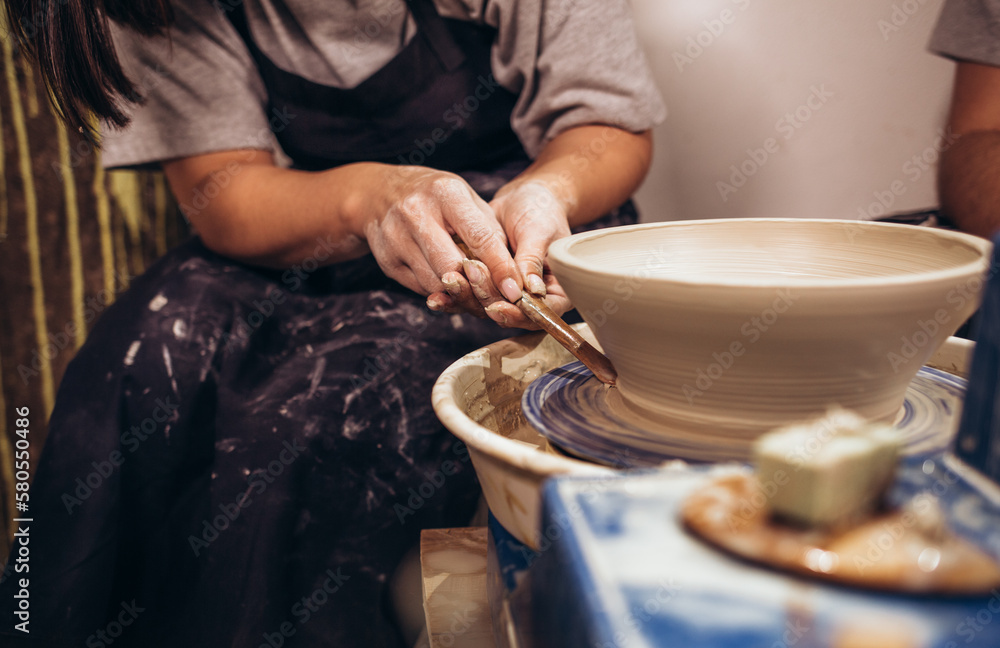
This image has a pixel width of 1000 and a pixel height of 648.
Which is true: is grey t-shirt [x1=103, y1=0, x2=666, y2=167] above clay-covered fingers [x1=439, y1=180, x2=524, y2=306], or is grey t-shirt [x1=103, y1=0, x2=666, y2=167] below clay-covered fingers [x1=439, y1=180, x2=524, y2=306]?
above

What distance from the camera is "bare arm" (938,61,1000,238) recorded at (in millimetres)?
1004

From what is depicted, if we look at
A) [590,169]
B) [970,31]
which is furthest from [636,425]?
[970,31]

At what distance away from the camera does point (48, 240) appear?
5.29 feet

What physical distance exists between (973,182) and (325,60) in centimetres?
112

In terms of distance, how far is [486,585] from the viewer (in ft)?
2.25

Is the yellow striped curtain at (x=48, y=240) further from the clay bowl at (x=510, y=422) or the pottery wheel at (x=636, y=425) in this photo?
the pottery wheel at (x=636, y=425)

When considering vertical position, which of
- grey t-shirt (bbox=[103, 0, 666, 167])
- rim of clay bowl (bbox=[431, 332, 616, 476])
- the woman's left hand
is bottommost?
rim of clay bowl (bbox=[431, 332, 616, 476])

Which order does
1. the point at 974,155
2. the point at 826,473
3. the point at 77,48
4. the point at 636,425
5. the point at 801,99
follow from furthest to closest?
the point at 801,99 → the point at 974,155 → the point at 77,48 → the point at 636,425 → the point at 826,473

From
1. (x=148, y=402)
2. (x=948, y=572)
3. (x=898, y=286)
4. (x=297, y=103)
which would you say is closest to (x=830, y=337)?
(x=898, y=286)

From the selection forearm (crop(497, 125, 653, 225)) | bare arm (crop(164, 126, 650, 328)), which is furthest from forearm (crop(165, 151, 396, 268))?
forearm (crop(497, 125, 653, 225))

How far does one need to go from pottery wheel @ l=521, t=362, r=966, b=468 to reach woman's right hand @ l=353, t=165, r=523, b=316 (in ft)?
0.47

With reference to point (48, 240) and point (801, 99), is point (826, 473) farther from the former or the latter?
point (48, 240)

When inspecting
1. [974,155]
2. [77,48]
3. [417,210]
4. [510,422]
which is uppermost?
[77,48]

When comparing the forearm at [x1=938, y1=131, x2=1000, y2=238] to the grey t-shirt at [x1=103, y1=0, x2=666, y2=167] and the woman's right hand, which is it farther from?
the woman's right hand
